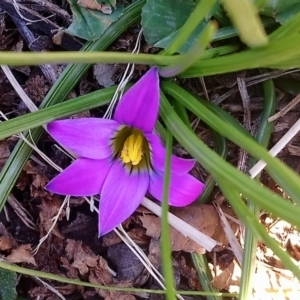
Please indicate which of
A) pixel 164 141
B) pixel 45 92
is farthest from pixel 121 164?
pixel 45 92

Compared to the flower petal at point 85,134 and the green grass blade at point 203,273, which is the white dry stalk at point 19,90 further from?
the green grass blade at point 203,273

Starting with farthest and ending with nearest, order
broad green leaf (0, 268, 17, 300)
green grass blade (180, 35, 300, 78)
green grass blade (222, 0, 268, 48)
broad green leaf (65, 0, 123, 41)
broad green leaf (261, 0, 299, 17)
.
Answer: broad green leaf (0, 268, 17, 300)
broad green leaf (65, 0, 123, 41)
broad green leaf (261, 0, 299, 17)
green grass blade (180, 35, 300, 78)
green grass blade (222, 0, 268, 48)

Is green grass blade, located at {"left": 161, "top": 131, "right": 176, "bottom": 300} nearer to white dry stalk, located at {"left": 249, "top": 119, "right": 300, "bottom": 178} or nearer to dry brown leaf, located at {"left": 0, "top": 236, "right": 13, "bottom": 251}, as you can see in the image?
white dry stalk, located at {"left": 249, "top": 119, "right": 300, "bottom": 178}

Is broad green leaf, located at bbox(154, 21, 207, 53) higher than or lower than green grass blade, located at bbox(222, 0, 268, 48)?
lower

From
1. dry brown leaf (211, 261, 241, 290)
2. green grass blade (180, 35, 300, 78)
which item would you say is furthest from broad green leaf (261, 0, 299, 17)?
dry brown leaf (211, 261, 241, 290)

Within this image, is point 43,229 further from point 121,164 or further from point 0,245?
point 121,164

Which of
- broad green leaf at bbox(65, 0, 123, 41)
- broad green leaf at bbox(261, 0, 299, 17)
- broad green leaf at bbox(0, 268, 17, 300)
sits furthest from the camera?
broad green leaf at bbox(0, 268, 17, 300)

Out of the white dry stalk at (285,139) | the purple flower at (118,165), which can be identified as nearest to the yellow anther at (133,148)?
the purple flower at (118,165)

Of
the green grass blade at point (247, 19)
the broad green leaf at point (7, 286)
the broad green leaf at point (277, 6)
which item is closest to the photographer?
the green grass blade at point (247, 19)
